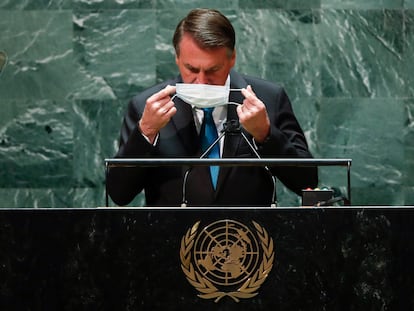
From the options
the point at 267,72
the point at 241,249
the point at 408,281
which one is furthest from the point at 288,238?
the point at 267,72

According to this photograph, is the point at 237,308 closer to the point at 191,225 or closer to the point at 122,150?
the point at 191,225

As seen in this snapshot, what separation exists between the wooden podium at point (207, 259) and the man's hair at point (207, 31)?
1268 millimetres

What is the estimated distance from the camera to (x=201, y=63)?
13.6 ft

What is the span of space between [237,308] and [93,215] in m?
0.50

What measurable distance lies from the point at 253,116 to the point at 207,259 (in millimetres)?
994

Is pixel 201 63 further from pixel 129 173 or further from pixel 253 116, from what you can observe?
pixel 129 173

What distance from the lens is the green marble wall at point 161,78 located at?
6215 millimetres

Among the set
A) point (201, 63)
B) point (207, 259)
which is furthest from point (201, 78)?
point (207, 259)

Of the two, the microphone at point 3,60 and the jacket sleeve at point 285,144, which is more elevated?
the jacket sleeve at point 285,144

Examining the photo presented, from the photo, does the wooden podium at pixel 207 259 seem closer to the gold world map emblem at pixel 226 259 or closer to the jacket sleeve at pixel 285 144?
the gold world map emblem at pixel 226 259

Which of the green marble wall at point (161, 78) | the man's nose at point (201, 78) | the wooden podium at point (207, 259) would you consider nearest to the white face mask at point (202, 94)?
the man's nose at point (201, 78)

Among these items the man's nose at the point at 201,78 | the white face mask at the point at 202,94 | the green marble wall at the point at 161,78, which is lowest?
the green marble wall at the point at 161,78

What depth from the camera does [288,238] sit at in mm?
3033

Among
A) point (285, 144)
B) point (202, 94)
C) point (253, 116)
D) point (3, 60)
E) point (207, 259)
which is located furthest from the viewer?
point (3, 60)
